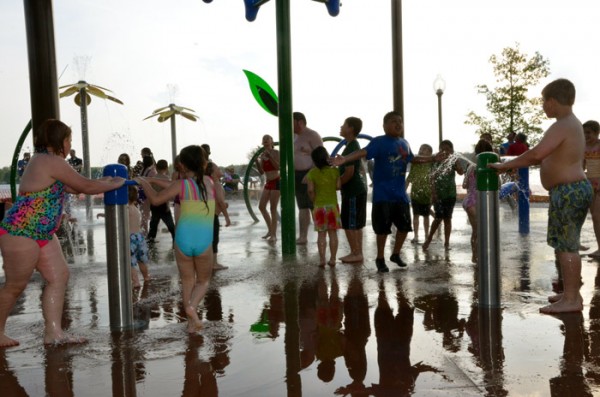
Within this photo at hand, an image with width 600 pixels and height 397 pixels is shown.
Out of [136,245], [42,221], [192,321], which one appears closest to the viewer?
[42,221]

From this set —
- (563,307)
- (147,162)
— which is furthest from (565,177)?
(147,162)

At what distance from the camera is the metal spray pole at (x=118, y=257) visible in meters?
5.23

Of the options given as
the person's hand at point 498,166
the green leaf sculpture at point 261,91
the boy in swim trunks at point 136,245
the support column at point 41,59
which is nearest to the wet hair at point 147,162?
the support column at point 41,59

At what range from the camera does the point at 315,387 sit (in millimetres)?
3662

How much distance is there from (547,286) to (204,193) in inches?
135

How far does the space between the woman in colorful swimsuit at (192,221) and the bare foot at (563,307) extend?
8.58ft

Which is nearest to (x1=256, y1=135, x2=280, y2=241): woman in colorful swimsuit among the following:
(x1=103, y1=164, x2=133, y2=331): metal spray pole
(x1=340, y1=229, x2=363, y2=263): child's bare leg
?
(x1=340, y1=229, x2=363, y2=263): child's bare leg

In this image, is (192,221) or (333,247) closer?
(192,221)

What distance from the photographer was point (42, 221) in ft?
15.7

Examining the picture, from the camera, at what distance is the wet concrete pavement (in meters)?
3.72

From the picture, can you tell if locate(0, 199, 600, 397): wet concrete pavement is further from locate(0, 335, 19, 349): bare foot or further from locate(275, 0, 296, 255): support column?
locate(275, 0, 296, 255): support column

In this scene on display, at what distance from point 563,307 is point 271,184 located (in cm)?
719

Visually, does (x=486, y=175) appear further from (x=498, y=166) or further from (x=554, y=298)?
(x=554, y=298)

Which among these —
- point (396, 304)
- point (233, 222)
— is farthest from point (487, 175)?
point (233, 222)
